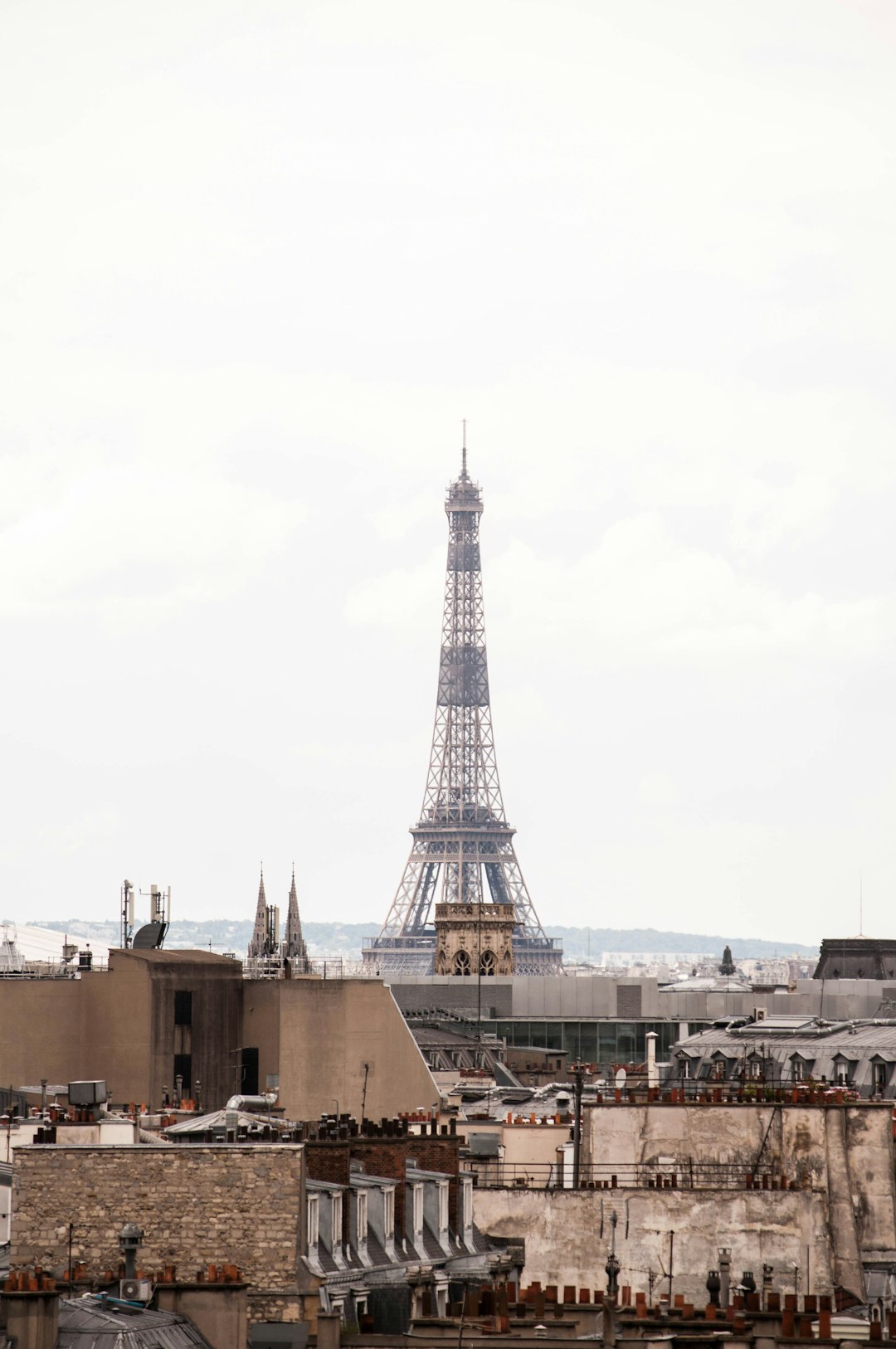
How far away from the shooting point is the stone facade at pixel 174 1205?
31.1m

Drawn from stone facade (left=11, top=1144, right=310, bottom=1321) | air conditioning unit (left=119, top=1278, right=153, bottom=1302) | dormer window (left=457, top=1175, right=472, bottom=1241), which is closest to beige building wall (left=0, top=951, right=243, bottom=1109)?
dormer window (left=457, top=1175, right=472, bottom=1241)

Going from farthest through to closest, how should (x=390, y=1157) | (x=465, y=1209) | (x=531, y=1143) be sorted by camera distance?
1. (x=531, y=1143)
2. (x=390, y=1157)
3. (x=465, y=1209)

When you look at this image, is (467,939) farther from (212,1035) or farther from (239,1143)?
(239,1143)

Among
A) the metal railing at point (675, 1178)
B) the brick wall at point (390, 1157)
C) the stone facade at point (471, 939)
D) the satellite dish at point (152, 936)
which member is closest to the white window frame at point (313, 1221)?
the brick wall at point (390, 1157)

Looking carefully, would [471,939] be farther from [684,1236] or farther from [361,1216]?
[684,1236]

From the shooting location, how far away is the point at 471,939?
156 meters

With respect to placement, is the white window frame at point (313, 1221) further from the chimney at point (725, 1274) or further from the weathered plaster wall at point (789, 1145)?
the weathered plaster wall at point (789, 1145)

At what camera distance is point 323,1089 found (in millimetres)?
69000

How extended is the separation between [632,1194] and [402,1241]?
418 centimetres

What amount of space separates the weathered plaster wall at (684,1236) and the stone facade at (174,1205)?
3678mm

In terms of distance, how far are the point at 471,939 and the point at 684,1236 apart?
4861 inches

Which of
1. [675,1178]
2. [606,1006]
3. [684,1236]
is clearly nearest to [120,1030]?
[675,1178]

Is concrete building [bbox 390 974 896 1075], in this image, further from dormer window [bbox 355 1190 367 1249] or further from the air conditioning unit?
the air conditioning unit

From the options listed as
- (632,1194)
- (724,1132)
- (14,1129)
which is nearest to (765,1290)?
(632,1194)
